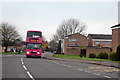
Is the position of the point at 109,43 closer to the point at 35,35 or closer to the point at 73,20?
the point at 73,20

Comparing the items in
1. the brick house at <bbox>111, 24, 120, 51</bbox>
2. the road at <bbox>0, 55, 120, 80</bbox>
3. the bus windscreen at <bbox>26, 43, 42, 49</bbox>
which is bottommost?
the road at <bbox>0, 55, 120, 80</bbox>

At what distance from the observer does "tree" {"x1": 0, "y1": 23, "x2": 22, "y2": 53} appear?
6197 centimetres

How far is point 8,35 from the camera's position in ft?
206

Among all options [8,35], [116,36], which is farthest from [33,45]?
[8,35]

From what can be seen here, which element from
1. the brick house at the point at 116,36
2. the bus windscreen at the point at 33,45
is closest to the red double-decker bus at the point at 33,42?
the bus windscreen at the point at 33,45

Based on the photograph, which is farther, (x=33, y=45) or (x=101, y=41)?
(x=101, y=41)

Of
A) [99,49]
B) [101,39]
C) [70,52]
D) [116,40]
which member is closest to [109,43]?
[101,39]

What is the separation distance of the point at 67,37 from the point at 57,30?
975 centimetres

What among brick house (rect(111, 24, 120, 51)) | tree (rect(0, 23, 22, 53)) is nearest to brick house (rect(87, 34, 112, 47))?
tree (rect(0, 23, 22, 53))

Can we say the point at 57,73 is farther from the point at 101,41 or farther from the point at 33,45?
the point at 101,41

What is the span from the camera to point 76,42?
6881 centimetres

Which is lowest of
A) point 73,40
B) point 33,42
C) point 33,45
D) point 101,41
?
point 33,45

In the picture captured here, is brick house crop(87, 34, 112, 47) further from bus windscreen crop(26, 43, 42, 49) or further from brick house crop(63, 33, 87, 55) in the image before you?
bus windscreen crop(26, 43, 42, 49)

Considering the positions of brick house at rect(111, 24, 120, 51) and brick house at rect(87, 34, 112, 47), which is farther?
brick house at rect(87, 34, 112, 47)
